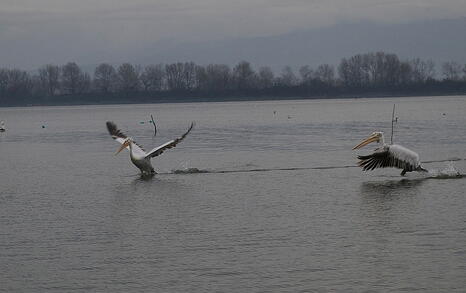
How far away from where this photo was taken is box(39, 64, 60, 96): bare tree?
547ft

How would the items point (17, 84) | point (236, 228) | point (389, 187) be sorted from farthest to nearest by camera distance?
point (17, 84) < point (389, 187) < point (236, 228)

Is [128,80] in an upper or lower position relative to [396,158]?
lower

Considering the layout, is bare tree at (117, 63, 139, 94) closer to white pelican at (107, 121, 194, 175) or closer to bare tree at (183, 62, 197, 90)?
bare tree at (183, 62, 197, 90)

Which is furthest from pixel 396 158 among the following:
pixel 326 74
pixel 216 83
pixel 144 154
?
pixel 326 74

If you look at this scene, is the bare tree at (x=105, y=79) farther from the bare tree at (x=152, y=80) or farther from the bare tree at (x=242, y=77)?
the bare tree at (x=242, y=77)

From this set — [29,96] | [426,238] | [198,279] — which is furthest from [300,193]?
[29,96]

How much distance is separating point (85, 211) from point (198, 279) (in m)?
6.12

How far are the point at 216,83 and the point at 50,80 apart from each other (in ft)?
114

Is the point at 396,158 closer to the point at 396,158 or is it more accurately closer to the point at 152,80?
the point at 396,158

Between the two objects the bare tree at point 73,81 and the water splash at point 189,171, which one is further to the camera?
the bare tree at point 73,81

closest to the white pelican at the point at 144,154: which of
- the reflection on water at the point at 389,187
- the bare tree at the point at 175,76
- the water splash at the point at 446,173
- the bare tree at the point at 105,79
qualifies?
the reflection on water at the point at 389,187

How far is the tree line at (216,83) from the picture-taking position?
146125 millimetres

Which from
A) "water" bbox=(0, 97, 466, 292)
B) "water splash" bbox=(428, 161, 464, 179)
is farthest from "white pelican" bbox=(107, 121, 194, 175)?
"water splash" bbox=(428, 161, 464, 179)

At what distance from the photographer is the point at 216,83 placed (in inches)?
5861
